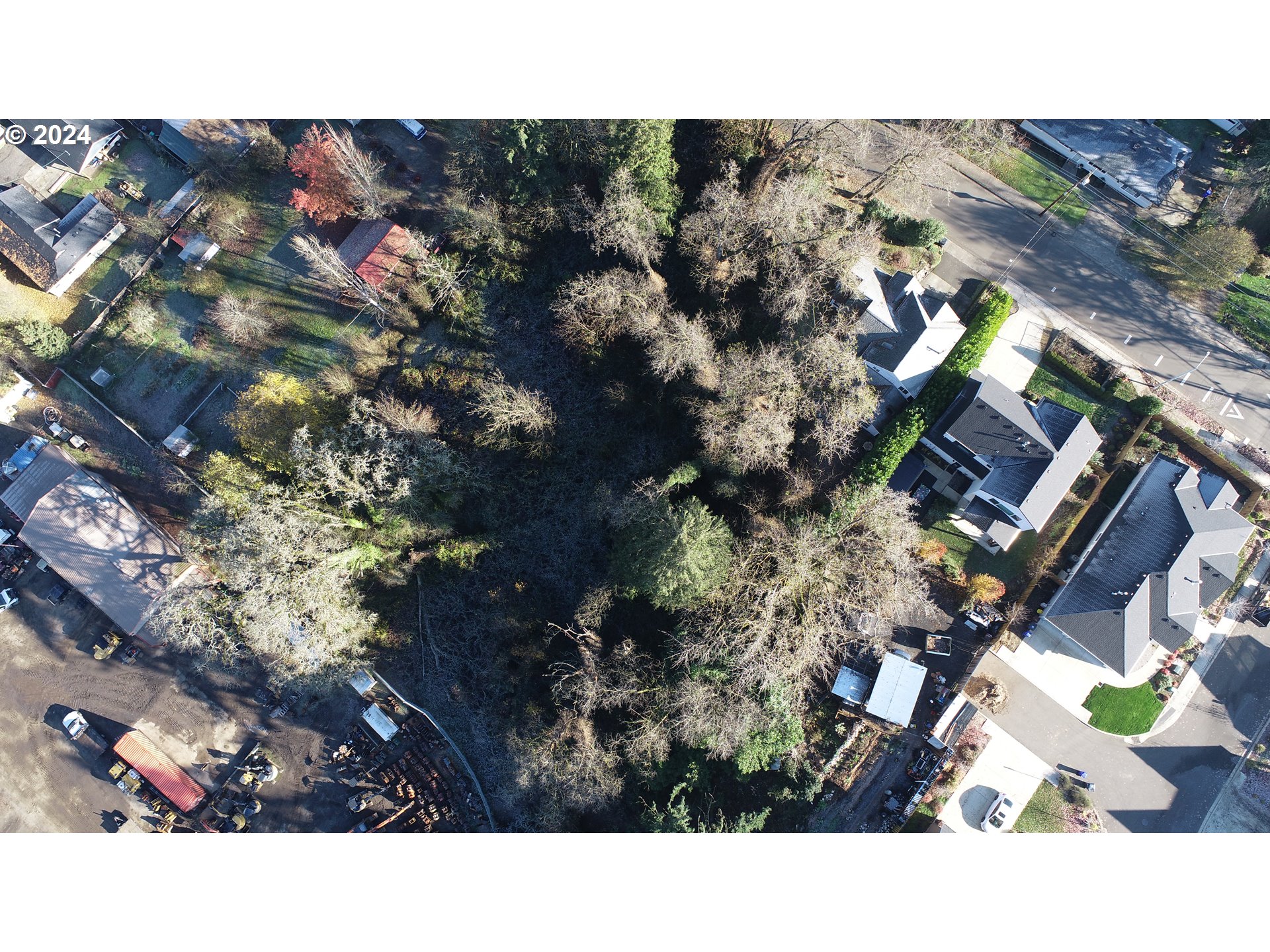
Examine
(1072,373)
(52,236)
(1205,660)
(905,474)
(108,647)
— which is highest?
(1072,373)

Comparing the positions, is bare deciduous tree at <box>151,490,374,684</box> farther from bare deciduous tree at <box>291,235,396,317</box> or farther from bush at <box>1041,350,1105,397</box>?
bush at <box>1041,350,1105,397</box>

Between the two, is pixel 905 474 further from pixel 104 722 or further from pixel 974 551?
pixel 104 722

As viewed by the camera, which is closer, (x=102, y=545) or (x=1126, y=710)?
(x=1126, y=710)

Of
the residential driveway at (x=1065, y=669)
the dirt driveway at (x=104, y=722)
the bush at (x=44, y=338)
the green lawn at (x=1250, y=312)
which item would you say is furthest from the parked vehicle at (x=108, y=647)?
the green lawn at (x=1250, y=312)

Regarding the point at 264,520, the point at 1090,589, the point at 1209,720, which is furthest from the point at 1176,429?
the point at 264,520

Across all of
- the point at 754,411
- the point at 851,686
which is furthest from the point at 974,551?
the point at 754,411

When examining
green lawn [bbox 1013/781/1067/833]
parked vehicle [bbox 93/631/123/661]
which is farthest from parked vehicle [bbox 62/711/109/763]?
green lawn [bbox 1013/781/1067/833]

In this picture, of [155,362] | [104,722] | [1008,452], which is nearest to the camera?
[1008,452]

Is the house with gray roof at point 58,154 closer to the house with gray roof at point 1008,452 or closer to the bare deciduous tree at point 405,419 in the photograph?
the bare deciduous tree at point 405,419
